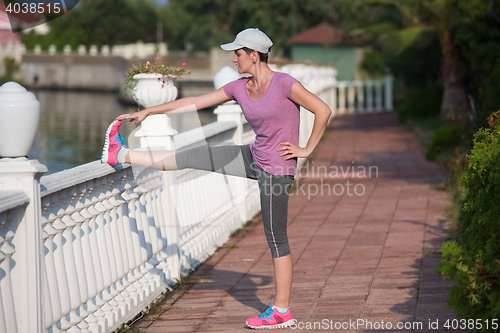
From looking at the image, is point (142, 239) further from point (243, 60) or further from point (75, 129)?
point (75, 129)

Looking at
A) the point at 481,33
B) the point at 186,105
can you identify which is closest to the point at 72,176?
the point at 186,105

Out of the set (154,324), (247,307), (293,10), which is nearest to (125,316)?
(154,324)

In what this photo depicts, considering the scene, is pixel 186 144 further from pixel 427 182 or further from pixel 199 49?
pixel 199 49

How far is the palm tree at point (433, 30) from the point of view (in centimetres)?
1492

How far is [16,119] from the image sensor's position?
104 inches

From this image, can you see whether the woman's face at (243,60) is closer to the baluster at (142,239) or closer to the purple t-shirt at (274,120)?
the purple t-shirt at (274,120)

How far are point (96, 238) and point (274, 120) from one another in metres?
1.23

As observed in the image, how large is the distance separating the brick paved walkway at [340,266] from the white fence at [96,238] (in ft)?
0.91

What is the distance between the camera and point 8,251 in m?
2.67

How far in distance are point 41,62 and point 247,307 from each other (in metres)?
55.7

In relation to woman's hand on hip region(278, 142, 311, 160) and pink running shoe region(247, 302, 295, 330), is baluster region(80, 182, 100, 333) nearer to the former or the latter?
pink running shoe region(247, 302, 295, 330)

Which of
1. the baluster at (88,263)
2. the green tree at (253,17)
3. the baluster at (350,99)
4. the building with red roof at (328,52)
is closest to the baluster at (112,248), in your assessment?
the baluster at (88,263)

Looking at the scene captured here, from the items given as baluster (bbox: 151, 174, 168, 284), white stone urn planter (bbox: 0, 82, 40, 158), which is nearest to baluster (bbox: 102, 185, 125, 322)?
baluster (bbox: 151, 174, 168, 284)

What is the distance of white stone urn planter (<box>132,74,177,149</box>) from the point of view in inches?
176
